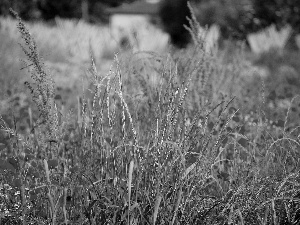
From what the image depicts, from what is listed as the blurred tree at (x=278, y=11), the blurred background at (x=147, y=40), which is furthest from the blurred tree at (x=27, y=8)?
the blurred tree at (x=278, y=11)

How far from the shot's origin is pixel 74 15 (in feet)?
97.9

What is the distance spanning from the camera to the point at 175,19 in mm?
27078

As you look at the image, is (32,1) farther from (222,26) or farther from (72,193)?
(72,193)

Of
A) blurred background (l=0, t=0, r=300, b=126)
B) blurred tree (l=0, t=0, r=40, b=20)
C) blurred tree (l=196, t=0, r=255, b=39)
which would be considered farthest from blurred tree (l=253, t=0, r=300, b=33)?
blurred tree (l=0, t=0, r=40, b=20)

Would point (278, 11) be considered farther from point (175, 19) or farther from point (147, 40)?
point (175, 19)

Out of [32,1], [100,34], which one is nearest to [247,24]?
[100,34]

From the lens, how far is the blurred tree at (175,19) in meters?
26.5

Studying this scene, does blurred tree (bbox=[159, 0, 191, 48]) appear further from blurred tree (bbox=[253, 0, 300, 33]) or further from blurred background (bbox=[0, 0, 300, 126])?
blurred tree (bbox=[253, 0, 300, 33])

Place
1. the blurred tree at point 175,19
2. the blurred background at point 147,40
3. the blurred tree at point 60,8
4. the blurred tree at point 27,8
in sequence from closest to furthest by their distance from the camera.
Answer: the blurred background at point 147,40 < the blurred tree at point 27,8 < the blurred tree at point 60,8 < the blurred tree at point 175,19

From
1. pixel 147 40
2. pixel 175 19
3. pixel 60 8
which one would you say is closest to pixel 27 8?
pixel 60 8

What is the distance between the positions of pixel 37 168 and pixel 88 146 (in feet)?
0.91

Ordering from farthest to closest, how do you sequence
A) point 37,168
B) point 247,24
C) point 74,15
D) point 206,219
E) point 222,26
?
1. point 74,15
2. point 222,26
3. point 247,24
4. point 37,168
5. point 206,219

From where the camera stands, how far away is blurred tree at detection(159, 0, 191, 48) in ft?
86.8

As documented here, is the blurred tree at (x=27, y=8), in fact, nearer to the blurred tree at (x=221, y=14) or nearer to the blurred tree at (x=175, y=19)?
the blurred tree at (x=175, y=19)
